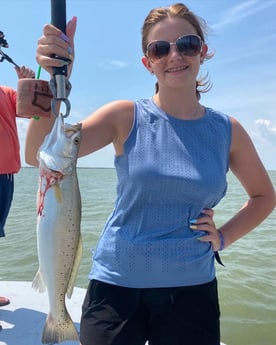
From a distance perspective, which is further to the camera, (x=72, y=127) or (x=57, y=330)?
(x=57, y=330)

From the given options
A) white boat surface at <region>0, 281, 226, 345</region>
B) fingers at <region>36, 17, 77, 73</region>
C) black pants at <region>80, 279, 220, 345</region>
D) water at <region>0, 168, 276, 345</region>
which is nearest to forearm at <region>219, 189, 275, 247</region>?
black pants at <region>80, 279, 220, 345</region>

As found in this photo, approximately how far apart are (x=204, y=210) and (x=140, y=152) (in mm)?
454

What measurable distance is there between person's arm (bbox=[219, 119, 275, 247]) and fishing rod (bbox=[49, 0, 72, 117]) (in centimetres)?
102

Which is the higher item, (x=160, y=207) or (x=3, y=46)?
(x=3, y=46)

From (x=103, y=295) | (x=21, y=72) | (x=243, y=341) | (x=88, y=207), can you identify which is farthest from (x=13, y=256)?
(x=88, y=207)

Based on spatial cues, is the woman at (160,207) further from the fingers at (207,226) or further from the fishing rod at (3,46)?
the fishing rod at (3,46)

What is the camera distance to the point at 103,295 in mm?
1948

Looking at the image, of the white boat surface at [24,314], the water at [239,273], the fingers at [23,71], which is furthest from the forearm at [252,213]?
the water at [239,273]

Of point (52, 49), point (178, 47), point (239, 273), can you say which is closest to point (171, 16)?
point (178, 47)

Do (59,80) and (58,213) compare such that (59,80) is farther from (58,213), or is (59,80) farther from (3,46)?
(3,46)

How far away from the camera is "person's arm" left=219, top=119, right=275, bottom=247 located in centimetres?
232

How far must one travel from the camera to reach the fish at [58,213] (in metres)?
1.81

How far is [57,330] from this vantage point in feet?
6.45

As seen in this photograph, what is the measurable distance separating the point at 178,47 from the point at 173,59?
67 millimetres
